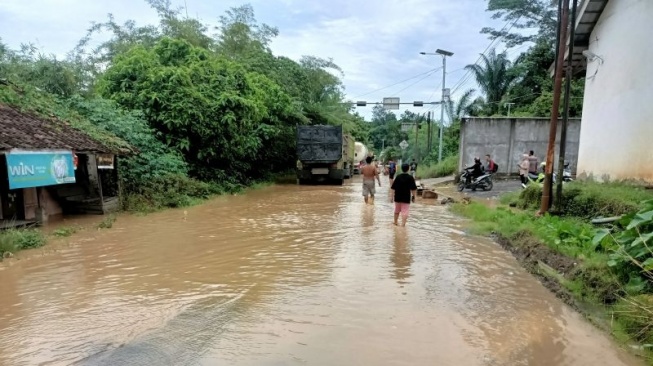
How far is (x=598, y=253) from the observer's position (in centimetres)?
587

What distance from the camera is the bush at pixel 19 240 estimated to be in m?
7.42

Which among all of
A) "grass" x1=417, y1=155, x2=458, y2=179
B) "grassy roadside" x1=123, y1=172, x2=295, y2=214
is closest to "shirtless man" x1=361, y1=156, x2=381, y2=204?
"grassy roadside" x1=123, y1=172, x2=295, y2=214

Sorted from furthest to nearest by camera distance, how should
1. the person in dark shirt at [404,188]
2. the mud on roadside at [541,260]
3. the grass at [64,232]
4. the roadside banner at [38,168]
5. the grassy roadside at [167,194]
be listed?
the grassy roadside at [167,194] → the person in dark shirt at [404,188] → the grass at [64,232] → the roadside banner at [38,168] → the mud on roadside at [541,260]

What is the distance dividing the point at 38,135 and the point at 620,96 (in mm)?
13638

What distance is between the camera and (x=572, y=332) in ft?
14.6

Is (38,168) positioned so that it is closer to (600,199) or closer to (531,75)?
(600,199)

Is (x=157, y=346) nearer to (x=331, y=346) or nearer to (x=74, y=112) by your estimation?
(x=331, y=346)

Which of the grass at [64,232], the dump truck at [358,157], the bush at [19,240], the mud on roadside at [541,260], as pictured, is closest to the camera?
the mud on roadside at [541,260]

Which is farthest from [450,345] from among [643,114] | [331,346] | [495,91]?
[495,91]

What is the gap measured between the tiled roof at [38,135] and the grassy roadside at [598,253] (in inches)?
384

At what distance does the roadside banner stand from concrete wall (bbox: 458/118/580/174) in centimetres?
1713

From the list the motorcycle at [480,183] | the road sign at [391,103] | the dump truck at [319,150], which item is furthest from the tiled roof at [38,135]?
the road sign at [391,103]

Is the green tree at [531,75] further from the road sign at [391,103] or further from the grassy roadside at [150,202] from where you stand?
the grassy roadside at [150,202]

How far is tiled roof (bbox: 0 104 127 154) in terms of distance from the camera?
882cm
